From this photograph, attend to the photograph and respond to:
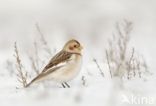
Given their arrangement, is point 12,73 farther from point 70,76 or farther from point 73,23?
point 73,23

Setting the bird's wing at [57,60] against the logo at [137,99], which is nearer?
the logo at [137,99]

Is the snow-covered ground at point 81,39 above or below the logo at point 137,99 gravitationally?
below

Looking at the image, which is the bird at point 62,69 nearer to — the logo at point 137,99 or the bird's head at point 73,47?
the bird's head at point 73,47

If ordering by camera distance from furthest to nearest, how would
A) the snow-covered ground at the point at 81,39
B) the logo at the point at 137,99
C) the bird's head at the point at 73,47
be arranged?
the bird's head at the point at 73,47
the snow-covered ground at the point at 81,39
the logo at the point at 137,99

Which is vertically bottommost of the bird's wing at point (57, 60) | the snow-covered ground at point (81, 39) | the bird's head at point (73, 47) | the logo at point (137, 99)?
the snow-covered ground at point (81, 39)

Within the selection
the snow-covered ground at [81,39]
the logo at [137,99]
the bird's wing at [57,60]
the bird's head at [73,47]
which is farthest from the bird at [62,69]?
the logo at [137,99]

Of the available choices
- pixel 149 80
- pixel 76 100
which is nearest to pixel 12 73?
pixel 149 80

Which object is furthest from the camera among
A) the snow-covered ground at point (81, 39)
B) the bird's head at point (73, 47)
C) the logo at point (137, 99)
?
the bird's head at point (73, 47)

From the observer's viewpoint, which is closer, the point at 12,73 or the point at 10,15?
the point at 12,73
